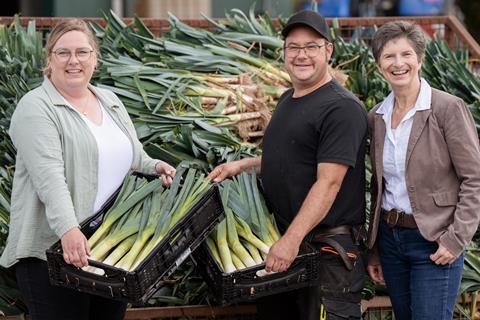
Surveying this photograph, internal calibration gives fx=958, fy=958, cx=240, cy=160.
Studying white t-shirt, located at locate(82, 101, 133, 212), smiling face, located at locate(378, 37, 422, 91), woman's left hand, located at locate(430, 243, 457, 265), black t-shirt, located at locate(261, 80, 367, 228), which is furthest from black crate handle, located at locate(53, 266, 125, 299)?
A: smiling face, located at locate(378, 37, 422, 91)

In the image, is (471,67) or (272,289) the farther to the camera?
(471,67)

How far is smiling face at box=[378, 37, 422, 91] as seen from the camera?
3.66 metres

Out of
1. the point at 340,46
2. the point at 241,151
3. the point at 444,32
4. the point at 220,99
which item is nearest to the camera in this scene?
the point at 241,151

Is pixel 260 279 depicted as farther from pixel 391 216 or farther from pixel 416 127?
pixel 416 127

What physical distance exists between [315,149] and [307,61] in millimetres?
346

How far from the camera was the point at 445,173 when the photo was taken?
3.63 meters

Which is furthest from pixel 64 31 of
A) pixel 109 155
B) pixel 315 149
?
pixel 315 149

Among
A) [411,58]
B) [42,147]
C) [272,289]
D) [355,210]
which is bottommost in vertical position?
[272,289]

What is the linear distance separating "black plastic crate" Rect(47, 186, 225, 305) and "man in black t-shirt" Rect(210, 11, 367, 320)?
304 millimetres

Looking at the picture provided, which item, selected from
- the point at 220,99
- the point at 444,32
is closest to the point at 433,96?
the point at 220,99

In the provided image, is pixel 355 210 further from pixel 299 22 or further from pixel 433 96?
pixel 299 22

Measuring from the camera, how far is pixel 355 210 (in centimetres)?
377

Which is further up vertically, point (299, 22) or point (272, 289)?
point (299, 22)

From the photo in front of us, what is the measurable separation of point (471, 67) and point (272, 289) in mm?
2933
